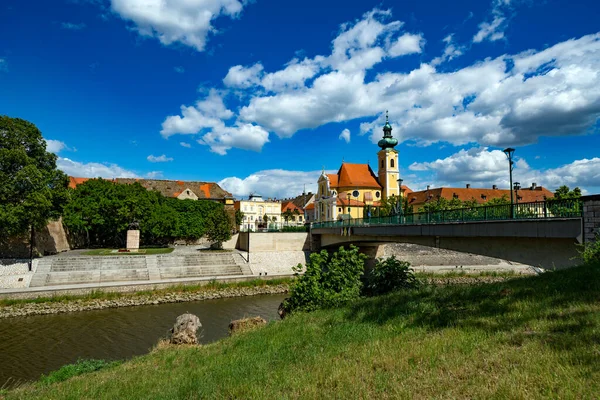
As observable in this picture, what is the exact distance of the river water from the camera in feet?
52.4

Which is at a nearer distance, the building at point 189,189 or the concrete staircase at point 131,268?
the concrete staircase at point 131,268

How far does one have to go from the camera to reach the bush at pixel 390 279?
1304 cm

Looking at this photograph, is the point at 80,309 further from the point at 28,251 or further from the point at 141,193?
the point at 141,193

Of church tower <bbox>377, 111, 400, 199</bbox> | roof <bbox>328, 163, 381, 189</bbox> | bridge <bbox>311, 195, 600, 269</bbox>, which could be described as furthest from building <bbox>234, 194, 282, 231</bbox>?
bridge <bbox>311, 195, 600, 269</bbox>

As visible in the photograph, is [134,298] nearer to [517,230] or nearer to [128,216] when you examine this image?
[128,216]

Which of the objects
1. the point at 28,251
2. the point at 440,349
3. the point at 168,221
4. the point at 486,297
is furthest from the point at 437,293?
the point at 168,221

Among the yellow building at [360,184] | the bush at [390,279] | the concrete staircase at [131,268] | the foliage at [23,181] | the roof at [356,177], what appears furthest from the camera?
the roof at [356,177]

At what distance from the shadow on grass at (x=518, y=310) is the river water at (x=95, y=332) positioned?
12.1 m

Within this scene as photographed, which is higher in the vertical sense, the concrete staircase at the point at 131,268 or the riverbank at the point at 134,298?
the concrete staircase at the point at 131,268

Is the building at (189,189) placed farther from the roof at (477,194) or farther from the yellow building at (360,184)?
the roof at (477,194)

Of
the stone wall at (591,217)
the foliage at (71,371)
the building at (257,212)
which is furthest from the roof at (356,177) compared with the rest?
the foliage at (71,371)

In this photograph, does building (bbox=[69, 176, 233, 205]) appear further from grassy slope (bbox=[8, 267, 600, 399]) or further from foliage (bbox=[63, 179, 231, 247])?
grassy slope (bbox=[8, 267, 600, 399])

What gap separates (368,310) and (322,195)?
62355 mm

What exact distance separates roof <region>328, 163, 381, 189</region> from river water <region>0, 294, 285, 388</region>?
4462 centimetres
